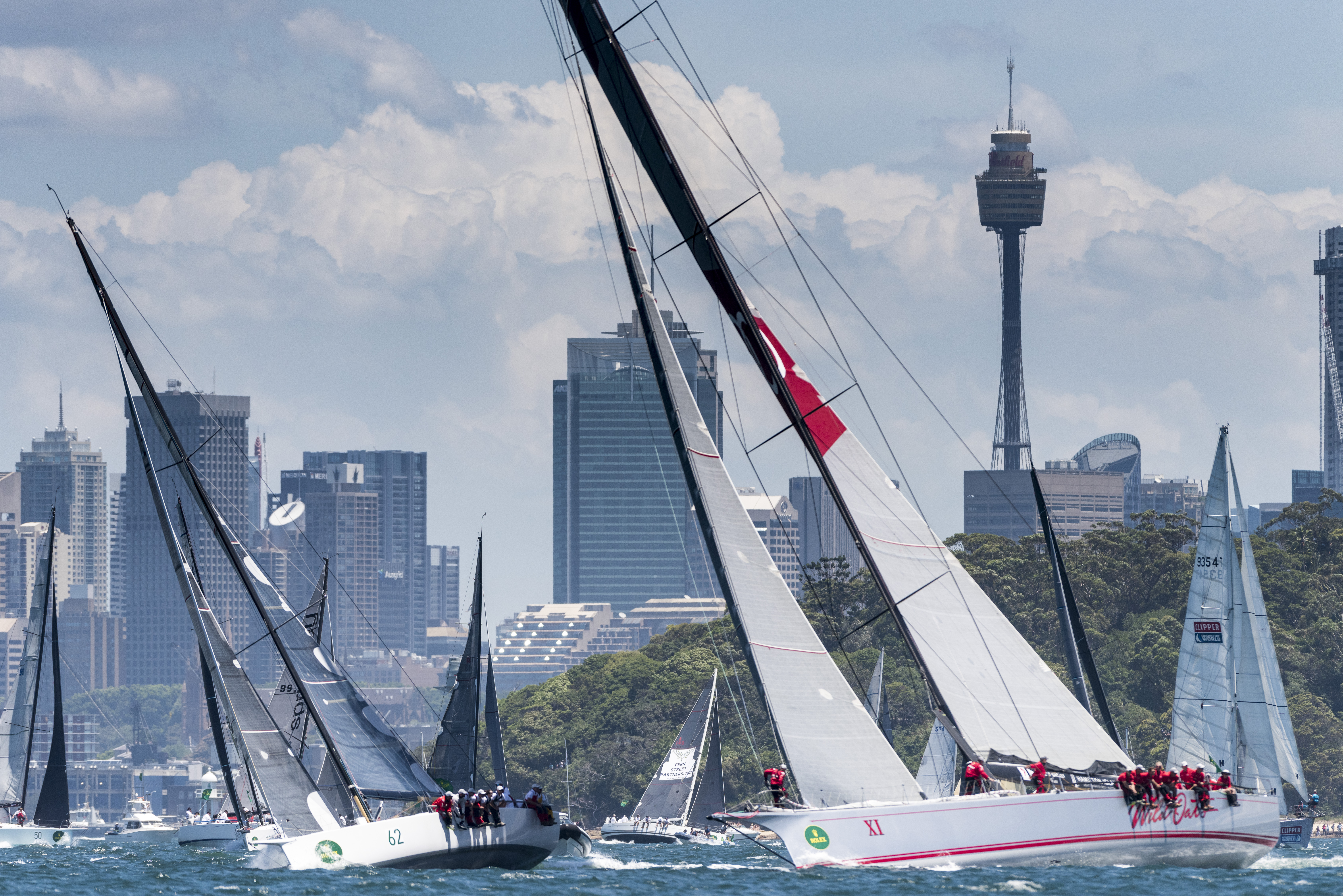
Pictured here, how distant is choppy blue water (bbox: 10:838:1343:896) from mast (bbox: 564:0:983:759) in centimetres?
336

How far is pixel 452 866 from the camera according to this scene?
40188mm

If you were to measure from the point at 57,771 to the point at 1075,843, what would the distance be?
36944 mm

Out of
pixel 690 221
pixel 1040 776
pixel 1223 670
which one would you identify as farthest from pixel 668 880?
pixel 1223 670

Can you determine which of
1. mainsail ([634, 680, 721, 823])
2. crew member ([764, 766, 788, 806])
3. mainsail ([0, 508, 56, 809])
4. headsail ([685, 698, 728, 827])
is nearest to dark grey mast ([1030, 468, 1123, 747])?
crew member ([764, 766, 788, 806])

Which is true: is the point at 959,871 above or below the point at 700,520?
below

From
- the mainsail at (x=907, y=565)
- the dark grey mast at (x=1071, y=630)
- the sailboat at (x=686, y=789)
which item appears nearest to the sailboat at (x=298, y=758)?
the mainsail at (x=907, y=565)

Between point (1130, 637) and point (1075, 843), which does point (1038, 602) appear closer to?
point (1130, 637)

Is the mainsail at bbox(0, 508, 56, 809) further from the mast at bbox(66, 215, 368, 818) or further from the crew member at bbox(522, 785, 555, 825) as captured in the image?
the crew member at bbox(522, 785, 555, 825)

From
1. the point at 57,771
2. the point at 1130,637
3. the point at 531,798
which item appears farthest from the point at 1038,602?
the point at 531,798

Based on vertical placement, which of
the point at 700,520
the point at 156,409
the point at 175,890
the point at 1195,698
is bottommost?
the point at 175,890

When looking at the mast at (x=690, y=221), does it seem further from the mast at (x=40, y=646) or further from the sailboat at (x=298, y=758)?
the mast at (x=40, y=646)

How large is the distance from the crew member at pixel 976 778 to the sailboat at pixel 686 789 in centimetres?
3915

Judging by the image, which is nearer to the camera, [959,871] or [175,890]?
[959,871]

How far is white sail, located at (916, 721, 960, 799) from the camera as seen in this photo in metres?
59.9
